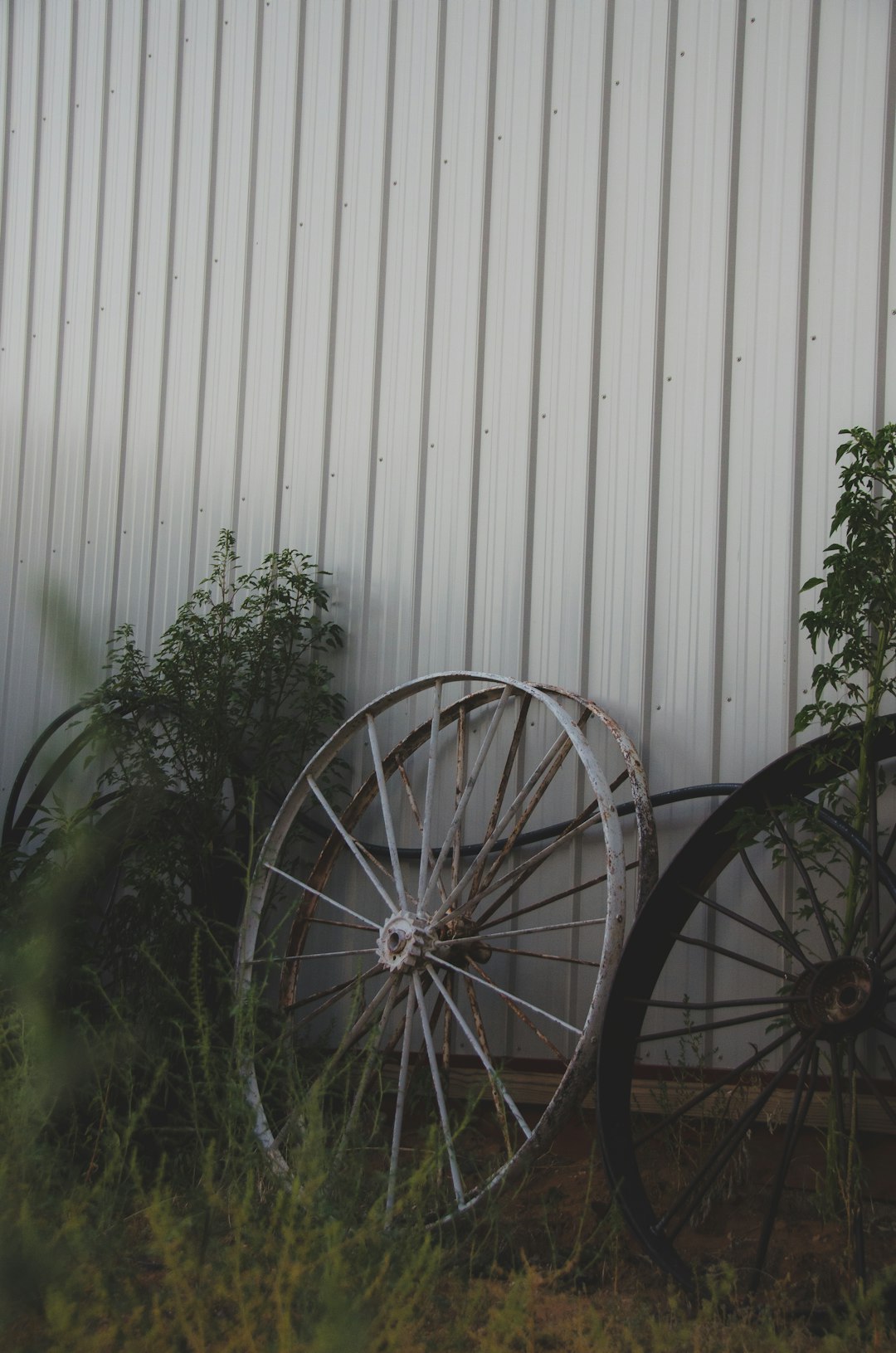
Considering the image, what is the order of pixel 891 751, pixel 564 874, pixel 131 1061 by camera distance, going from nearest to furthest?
pixel 131 1061, pixel 891 751, pixel 564 874

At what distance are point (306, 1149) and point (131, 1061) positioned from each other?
29.0 inches

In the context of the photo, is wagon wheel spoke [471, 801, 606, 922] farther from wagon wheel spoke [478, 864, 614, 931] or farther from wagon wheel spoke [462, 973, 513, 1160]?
wagon wheel spoke [462, 973, 513, 1160]

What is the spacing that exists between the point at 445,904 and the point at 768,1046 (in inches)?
38.7

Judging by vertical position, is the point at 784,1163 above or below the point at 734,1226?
above

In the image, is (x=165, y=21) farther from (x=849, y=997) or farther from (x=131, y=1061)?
(x=849, y=997)

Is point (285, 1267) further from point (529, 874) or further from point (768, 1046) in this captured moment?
point (529, 874)

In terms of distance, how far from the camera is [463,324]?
159 inches

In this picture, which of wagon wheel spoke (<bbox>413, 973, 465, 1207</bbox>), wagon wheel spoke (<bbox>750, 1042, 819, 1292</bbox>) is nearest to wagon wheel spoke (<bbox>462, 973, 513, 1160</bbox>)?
wagon wheel spoke (<bbox>413, 973, 465, 1207</bbox>)

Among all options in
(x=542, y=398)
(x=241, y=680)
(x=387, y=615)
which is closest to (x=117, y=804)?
(x=241, y=680)

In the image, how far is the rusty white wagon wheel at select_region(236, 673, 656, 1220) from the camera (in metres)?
3.25

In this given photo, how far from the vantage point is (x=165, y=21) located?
481cm

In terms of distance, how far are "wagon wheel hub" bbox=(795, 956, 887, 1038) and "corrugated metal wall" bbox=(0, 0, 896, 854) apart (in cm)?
88

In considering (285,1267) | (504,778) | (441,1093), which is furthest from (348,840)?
(285,1267)

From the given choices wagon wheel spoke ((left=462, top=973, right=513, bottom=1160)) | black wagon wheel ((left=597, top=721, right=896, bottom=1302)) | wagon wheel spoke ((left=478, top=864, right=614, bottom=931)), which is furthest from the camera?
wagon wheel spoke ((left=478, top=864, right=614, bottom=931))
